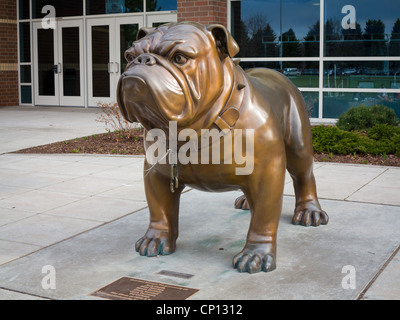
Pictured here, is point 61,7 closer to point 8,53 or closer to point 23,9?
point 23,9

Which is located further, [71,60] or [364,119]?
[71,60]

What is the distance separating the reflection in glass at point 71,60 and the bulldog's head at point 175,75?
14.3m

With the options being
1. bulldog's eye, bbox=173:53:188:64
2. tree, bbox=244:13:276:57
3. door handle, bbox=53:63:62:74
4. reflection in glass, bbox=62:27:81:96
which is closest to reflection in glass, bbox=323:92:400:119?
tree, bbox=244:13:276:57

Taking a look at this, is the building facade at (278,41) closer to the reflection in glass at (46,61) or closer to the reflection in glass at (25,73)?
the reflection in glass at (46,61)

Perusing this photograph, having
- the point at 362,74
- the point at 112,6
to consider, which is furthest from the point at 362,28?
the point at 112,6

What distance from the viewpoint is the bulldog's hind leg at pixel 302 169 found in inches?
175

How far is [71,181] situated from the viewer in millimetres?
6750

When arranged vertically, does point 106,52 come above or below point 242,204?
above

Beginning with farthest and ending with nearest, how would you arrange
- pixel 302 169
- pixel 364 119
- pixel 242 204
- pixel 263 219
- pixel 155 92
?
pixel 364 119
pixel 242 204
pixel 302 169
pixel 263 219
pixel 155 92

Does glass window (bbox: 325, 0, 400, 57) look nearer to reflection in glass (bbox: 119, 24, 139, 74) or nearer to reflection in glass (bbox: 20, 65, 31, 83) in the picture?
reflection in glass (bbox: 119, 24, 139, 74)

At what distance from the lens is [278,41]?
13234 millimetres

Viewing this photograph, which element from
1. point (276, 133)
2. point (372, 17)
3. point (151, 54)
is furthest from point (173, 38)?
point (372, 17)

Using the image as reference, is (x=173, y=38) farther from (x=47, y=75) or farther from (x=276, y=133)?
(x=47, y=75)

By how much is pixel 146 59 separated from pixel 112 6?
14096 millimetres
